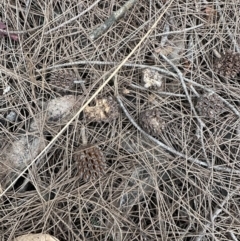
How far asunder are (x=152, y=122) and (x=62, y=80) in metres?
0.55

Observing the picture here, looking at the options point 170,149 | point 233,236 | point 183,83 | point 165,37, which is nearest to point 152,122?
point 170,149

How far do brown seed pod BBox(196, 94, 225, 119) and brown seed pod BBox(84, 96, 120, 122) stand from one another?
18.8 inches

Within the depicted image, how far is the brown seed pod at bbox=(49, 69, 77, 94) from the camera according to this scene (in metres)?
1.96

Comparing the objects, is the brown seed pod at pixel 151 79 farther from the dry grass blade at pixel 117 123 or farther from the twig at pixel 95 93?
the twig at pixel 95 93

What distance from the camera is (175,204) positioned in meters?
1.92

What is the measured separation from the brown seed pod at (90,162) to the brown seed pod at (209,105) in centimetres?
62

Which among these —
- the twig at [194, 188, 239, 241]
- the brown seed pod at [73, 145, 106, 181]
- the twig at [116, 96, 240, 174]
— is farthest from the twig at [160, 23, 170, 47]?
the twig at [194, 188, 239, 241]

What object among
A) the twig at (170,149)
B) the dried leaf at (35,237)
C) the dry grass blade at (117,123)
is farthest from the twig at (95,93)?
the dried leaf at (35,237)

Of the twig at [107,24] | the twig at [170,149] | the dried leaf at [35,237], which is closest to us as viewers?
the dried leaf at [35,237]

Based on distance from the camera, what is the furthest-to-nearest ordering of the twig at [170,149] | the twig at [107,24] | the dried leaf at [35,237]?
1. the twig at [107,24]
2. the twig at [170,149]
3. the dried leaf at [35,237]

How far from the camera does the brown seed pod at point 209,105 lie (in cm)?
198

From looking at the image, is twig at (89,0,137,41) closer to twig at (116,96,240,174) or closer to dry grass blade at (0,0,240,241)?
dry grass blade at (0,0,240,241)

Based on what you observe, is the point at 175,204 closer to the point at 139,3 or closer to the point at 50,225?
the point at 50,225

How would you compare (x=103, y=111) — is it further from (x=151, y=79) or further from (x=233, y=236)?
(x=233, y=236)
